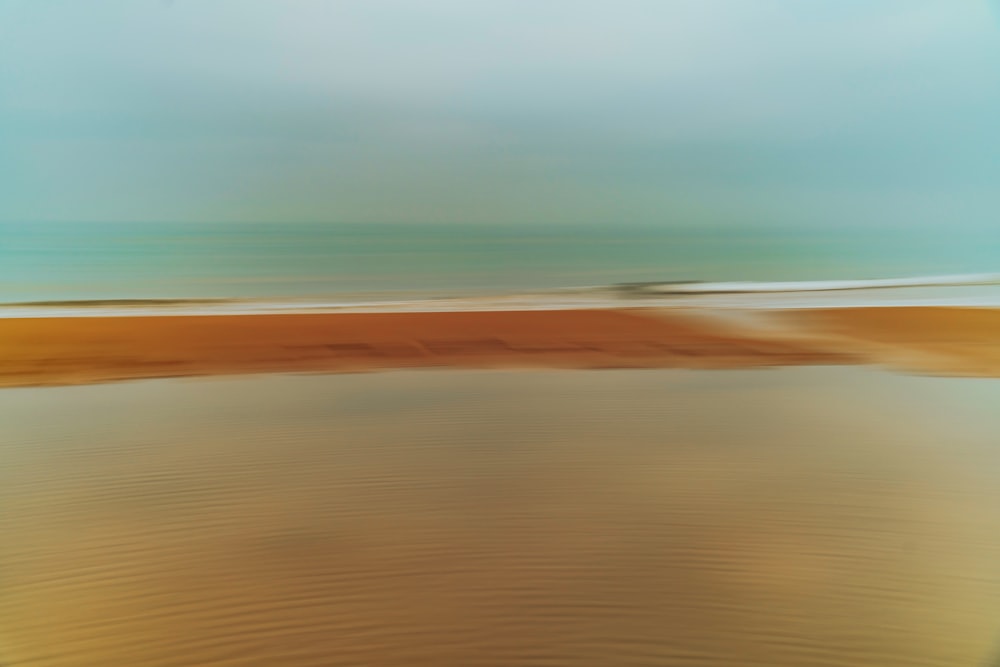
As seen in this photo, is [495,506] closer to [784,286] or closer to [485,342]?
[485,342]

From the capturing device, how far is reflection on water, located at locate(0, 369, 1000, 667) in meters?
1.55

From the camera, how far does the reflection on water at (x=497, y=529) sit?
155 cm

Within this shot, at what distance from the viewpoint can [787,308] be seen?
212 inches

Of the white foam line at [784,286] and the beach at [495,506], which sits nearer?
the beach at [495,506]

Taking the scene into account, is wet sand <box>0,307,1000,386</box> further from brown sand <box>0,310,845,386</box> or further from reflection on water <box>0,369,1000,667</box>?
reflection on water <box>0,369,1000,667</box>

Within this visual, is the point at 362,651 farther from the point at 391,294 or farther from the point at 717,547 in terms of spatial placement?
the point at 391,294

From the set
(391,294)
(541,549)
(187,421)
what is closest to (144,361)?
(187,421)

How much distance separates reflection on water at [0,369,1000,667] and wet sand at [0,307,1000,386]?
56 cm

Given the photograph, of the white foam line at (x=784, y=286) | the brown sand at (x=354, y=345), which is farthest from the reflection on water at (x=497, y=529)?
the white foam line at (x=784, y=286)

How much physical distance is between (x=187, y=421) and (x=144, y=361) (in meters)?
1.11

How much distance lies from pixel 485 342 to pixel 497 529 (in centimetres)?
230

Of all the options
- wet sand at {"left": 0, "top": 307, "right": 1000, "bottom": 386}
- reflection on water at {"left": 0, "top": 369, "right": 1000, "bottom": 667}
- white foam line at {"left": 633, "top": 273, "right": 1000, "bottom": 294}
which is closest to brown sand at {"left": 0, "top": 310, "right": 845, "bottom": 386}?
wet sand at {"left": 0, "top": 307, "right": 1000, "bottom": 386}

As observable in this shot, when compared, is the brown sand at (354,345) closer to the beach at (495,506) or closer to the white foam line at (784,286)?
the beach at (495,506)

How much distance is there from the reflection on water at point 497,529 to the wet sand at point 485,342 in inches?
21.9
